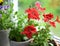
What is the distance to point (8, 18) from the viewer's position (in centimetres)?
133

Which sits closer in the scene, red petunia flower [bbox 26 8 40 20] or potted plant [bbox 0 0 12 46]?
red petunia flower [bbox 26 8 40 20]

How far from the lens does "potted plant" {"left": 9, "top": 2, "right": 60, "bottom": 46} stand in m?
1.17

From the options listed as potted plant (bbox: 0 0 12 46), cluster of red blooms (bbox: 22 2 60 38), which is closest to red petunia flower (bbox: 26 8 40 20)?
cluster of red blooms (bbox: 22 2 60 38)

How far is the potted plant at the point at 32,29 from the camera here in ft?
3.85

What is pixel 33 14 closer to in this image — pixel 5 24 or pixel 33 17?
pixel 33 17

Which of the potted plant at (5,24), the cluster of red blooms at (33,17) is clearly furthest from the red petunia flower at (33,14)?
the potted plant at (5,24)

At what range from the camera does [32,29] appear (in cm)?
115

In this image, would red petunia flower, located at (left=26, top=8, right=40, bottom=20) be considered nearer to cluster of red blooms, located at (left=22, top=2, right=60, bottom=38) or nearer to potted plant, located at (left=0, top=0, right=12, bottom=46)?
cluster of red blooms, located at (left=22, top=2, right=60, bottom=38)

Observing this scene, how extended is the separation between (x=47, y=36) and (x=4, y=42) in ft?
1.22

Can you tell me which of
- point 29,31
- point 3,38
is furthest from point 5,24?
point 29,31

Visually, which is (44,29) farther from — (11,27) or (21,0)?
(21,0)

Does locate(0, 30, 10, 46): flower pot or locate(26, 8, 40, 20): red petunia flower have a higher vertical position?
locate(26, 8, 40, 20): red petunia flower

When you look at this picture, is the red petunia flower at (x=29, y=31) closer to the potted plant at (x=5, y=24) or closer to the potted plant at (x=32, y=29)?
the potted plant at (x=32, y=29)

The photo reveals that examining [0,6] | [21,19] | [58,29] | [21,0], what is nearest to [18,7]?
[21,0]
